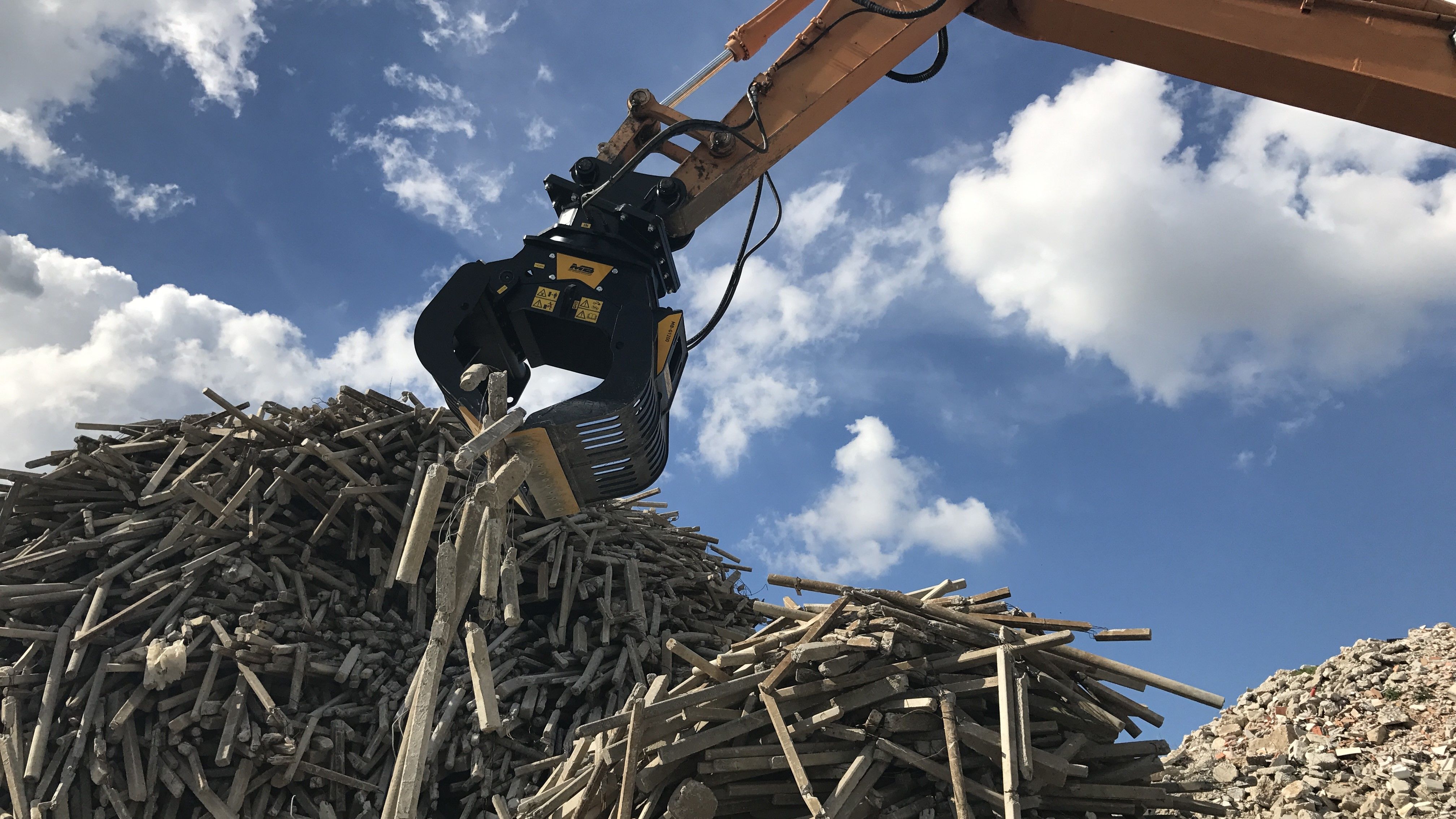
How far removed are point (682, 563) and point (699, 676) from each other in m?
4.08

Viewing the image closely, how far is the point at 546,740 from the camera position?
7.60m

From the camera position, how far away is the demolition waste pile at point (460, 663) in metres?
5.21

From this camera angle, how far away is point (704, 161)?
6840 mm

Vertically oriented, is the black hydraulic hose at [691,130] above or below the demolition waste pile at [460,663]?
above

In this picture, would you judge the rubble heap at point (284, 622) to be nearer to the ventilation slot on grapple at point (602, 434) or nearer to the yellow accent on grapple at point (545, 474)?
the yellow accent on grapple at point (545, 474)

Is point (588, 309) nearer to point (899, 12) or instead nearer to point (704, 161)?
point (704, 161)

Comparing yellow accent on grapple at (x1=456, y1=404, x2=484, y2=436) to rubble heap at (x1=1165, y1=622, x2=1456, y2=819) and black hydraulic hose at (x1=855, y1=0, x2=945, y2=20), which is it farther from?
rubble heap at (x1=1165, y1=622, x2=1456, y2=819)

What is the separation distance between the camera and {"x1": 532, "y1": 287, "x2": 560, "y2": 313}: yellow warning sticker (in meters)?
5.79

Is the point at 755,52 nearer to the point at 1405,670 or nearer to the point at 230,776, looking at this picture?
the point at 230,776

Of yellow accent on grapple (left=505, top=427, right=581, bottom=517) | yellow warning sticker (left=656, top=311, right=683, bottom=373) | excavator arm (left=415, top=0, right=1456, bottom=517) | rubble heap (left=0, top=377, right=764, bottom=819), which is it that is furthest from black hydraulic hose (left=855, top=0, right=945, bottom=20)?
rubble heap (left=0, top=377, right=764, bottom=819)

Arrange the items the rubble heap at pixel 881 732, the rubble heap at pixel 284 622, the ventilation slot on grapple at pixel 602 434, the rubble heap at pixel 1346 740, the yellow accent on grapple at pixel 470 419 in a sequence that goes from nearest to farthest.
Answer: the ventilation slot on grapple at pixel 602 434 → the rubble heap at pixel 881 732 → the yellow accent on grapple at pixel 470 419 → the rubble heap at pixel 284 622 → the rubble heap at pixel 1346 740

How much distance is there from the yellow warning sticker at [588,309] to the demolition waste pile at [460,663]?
1148 mm

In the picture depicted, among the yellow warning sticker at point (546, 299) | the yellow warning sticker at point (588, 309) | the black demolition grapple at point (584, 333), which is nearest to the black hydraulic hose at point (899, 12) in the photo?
the black demolition grapple at point (584, 333)

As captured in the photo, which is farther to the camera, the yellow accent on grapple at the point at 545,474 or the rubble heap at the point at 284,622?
the rubble heap at the point at 284,622
